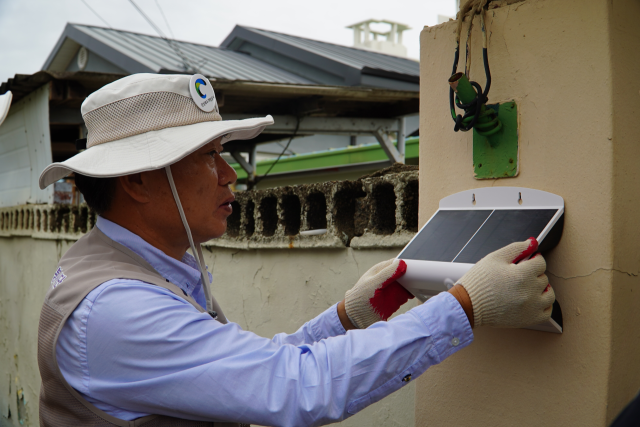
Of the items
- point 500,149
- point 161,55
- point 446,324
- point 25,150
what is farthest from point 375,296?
point 161,55

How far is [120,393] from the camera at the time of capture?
1.31 metres

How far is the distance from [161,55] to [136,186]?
31.2 feet

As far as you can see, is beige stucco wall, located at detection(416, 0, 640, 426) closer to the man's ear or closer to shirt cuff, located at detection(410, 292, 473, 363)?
shirt cuff, located at detection(410, 292, 473, 363)

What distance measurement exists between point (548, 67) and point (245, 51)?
13325 millimetres

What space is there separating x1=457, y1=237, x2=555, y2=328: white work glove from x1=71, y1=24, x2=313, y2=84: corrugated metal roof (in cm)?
772

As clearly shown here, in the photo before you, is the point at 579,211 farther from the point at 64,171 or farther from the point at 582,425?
the point at 64,171

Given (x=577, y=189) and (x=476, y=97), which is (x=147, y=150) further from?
(x=577, y=189)

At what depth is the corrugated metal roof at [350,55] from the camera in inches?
452

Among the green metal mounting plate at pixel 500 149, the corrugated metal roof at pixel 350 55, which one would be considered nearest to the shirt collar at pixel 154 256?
the green metal mounting plate at pixel 500 149

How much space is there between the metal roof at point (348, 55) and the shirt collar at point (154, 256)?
9303 mm

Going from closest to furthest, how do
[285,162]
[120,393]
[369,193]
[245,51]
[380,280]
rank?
[120,393] < [380,280] < [369,193] < [285,162] < [245,51]

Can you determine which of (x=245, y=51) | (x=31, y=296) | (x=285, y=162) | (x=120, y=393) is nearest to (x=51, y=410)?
(x=120, y=393)

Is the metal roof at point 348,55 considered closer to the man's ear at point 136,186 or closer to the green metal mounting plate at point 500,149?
the green metal mounting plate at point 500,149

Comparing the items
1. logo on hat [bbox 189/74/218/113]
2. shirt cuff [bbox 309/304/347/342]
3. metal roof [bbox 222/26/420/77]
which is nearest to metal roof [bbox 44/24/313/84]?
metal roof [bbox 222/26/420/77]
